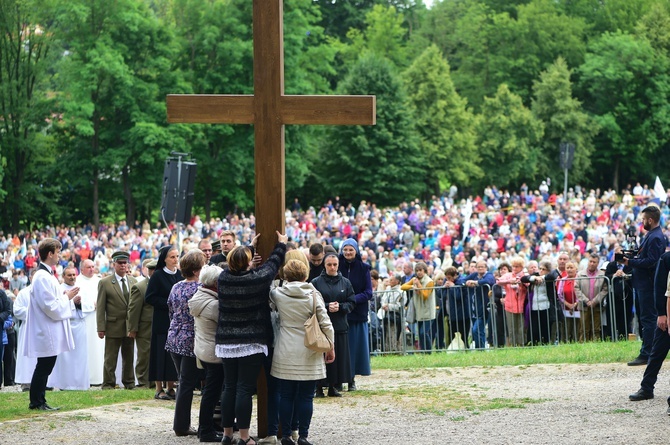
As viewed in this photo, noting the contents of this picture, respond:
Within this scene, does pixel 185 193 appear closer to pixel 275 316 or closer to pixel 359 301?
pixel 359 301

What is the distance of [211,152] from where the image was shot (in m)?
56.9

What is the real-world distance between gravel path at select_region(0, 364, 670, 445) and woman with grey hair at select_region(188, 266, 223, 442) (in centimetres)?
24

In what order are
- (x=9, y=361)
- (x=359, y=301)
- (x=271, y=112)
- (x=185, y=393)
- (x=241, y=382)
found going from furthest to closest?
(x=9, y=361)
(x=359, y=301)
(x=185, y=393)
(x=271, y=112)
(x=241, y=382)

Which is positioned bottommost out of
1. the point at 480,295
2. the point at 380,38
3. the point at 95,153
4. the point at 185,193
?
the point at 480,295

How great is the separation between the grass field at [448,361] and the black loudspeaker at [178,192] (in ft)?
19.0

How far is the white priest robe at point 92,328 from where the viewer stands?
1698cm

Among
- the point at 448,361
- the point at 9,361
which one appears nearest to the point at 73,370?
the point at 9,361

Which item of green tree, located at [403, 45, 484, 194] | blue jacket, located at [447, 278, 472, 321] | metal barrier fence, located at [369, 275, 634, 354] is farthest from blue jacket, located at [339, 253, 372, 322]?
green tree, located at [403, 45, 484, 194]

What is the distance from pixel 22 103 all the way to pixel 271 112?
44.1 m

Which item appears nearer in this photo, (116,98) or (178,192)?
(178,192)

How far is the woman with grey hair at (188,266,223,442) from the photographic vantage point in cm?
1025

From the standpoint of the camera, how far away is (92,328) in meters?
17.2

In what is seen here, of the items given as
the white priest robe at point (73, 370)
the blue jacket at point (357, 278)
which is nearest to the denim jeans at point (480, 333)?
the blue jacket at point (357, 278)

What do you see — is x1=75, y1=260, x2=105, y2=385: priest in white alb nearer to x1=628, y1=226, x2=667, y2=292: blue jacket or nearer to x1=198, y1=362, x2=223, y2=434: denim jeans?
x1=198, y1=362, x2=223, y2=434: denim jeans
